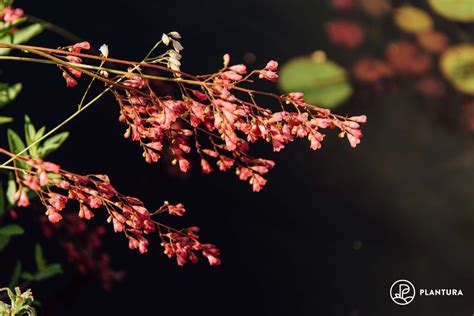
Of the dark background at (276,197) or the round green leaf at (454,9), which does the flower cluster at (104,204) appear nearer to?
the dark background at (276,197)

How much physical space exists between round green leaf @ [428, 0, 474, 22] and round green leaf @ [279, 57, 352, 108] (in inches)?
20.1

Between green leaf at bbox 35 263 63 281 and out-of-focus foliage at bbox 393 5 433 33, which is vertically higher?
out-of-focus foliage at bbox 393 5 433 33

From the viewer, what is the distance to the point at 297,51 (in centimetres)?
238

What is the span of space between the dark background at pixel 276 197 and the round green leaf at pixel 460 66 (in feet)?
0.38

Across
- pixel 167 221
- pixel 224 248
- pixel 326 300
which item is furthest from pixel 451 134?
pixel 167 221

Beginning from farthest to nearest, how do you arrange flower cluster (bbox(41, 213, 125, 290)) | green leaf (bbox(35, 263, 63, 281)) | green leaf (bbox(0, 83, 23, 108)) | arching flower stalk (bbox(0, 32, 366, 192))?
flower cluster (bbox(41, 213, 125, 290)) → green leaf (bbox(35, 263, 63, 281)) → green leaf (bbox(0, 83, 23, 108)) → arching flower stalk (bbox(0, 32, 366, 192))

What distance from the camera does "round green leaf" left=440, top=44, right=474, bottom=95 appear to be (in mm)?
2436

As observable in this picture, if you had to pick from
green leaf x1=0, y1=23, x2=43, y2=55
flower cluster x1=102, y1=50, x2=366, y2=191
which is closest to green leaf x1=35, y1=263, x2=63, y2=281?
green leaf x1=0, y1=23, x2=43, y2=55

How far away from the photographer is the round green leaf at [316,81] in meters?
2.35

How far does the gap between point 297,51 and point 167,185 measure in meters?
0.77

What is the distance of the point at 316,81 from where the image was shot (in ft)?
7.84

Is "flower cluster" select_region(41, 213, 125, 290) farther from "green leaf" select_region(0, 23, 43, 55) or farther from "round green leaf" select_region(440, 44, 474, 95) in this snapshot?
"round green leaf" select_region(440, 44, 474, 95)

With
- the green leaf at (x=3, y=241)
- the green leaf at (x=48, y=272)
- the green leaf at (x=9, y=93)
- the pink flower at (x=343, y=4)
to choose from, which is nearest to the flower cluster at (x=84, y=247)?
the green leaf at (x=48, y=272)

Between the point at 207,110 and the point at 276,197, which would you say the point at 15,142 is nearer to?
the point at 207,110
